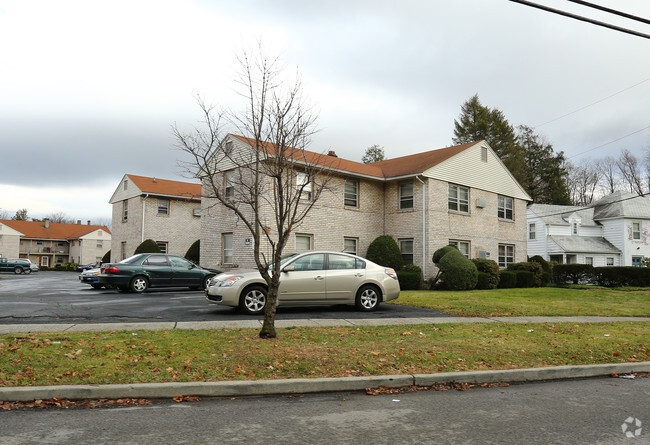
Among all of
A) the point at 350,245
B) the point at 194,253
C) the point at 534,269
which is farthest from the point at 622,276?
the point at 194,253

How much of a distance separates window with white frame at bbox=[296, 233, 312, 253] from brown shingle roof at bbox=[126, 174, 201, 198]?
1240 centimetres

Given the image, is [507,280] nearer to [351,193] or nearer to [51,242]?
[351,193]

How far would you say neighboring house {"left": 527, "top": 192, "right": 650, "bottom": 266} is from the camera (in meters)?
42.9

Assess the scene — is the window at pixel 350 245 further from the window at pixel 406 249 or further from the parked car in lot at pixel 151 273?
the parked car in lot at pixel 151 273

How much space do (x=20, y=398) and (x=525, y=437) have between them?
5.12m

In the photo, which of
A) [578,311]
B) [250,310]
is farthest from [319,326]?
[578,311]

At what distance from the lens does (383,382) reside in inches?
250

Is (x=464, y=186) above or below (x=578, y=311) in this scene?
above

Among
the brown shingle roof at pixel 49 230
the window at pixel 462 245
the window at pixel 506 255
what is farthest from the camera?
the brown shingle roof at pixel 49 230

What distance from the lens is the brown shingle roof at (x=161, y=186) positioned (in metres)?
33.0

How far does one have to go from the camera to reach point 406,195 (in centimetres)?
2455

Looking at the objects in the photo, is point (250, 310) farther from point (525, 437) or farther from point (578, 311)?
point (578, 311)

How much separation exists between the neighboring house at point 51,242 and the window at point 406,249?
58111 mm


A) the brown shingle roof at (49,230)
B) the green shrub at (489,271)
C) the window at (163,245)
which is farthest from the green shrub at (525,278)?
the brown shingle roof at (49,230)
